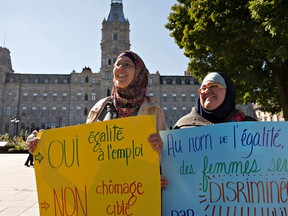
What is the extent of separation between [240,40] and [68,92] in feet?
186

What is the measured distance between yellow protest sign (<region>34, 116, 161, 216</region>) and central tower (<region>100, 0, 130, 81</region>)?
58.6 metres

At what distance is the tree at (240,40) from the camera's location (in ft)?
26.3

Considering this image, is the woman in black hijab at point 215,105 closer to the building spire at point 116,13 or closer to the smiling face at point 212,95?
the smiling face at point 212,95

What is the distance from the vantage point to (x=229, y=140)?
1931 mm

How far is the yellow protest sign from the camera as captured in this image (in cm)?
187

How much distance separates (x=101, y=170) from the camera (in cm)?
198

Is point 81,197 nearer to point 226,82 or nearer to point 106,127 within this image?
point 106,127

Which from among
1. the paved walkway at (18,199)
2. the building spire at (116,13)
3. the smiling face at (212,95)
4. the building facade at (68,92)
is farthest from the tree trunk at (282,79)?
the building spire at (116,13)

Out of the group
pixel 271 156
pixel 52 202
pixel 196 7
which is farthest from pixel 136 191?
pixel 196 7

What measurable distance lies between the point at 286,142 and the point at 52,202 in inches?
74.2

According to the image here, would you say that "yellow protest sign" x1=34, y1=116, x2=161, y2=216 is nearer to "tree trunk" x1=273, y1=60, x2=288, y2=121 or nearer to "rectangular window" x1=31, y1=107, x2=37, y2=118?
"tree trunk" x1=273, y1=60, x2=288, y2=121

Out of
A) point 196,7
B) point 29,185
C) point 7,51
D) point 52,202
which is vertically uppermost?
point 7,51

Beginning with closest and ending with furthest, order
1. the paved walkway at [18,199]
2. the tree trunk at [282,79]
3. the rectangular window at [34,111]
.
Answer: the paved walkway at [18,199]
the tree trunk at [282,79]
the rectangular window at [34,111]

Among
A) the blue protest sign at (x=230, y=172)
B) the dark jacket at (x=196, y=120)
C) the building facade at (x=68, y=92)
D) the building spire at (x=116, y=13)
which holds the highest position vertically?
the building spire at (x=116, y=13)
